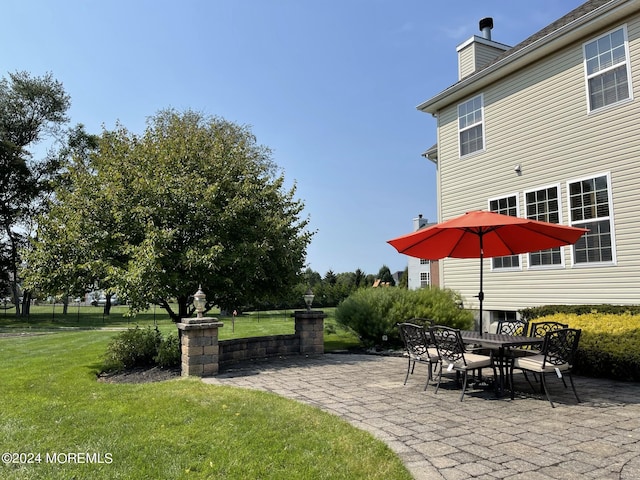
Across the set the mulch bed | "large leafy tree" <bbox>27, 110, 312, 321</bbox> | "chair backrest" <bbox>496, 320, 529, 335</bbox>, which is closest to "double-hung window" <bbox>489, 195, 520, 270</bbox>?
"chair backrest" <bbox>496, 320, 529, 335</bbox>

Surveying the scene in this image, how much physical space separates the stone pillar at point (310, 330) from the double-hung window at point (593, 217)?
5834 millimetres

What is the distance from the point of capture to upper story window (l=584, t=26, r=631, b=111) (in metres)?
9.12

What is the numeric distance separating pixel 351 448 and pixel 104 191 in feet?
23.4

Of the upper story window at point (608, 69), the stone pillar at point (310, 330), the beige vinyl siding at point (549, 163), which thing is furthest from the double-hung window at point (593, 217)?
the stone pillar at point (310, 330)

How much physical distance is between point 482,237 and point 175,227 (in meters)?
5.50

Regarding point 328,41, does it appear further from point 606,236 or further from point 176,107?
point 176,107

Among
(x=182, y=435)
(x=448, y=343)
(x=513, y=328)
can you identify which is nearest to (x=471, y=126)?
(x=513, y=328)

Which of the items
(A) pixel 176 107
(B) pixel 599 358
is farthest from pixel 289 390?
(A) pixel 176 107

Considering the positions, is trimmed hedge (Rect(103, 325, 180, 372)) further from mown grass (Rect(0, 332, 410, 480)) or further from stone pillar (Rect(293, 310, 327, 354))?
stone pillar (Rect(293, 310, 327, 354))

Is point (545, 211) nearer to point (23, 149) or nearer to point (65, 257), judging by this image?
point (65, 257)

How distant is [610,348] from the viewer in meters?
6.78

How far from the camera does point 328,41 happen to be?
39.7 ft

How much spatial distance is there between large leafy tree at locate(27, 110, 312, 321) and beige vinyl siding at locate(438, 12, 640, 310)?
5.48 m

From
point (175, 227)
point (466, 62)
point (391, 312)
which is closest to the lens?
point (175, 227)
